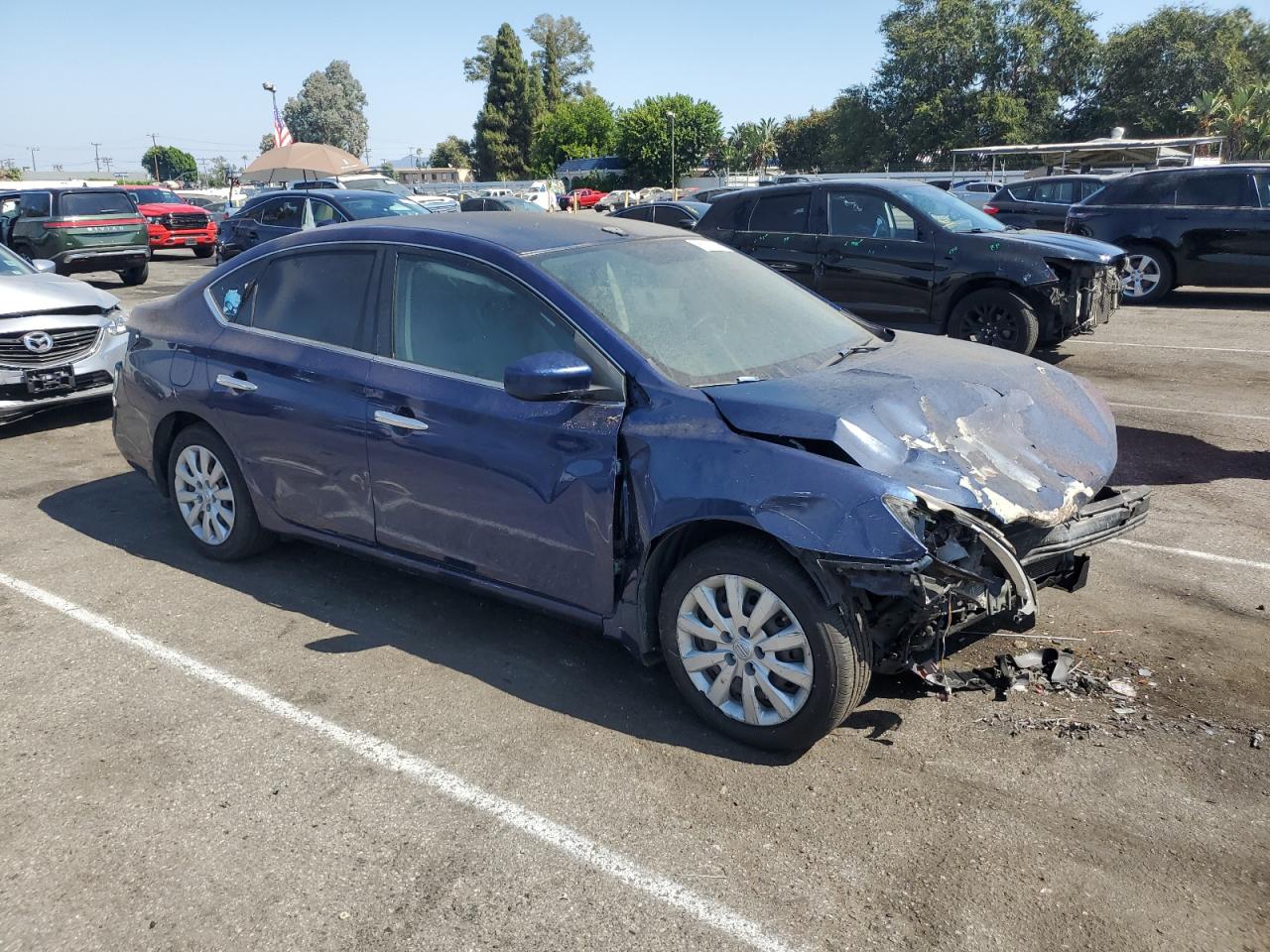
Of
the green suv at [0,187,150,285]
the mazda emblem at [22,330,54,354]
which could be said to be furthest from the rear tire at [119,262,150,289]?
the mazda emblem at [22,330,54,354]

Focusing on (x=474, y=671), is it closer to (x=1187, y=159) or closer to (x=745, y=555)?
(x=745, y=555)

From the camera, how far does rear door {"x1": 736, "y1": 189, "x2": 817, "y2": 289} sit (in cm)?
1037

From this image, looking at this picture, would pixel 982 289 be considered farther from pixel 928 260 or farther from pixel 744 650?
pixel 744 650

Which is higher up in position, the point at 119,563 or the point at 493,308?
the point at 493,308

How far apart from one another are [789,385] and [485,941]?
6.85 feet

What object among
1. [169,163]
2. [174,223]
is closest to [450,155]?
[169,163]

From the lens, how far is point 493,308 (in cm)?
407

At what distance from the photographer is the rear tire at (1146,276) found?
13.7m

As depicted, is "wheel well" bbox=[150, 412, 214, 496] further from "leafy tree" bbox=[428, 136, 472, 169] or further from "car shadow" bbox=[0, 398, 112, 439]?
"leafy tree" bbox=[428, 136, 472, 169]

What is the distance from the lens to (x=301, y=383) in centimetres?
461

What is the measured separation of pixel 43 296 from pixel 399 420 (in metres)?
5.58

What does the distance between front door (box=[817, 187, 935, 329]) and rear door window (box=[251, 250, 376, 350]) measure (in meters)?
6.52

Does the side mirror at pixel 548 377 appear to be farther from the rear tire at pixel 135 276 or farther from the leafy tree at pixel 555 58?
the leafy tree at pixel 555 58

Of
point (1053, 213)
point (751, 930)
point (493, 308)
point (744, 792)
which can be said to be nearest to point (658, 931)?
point (751, 930)
